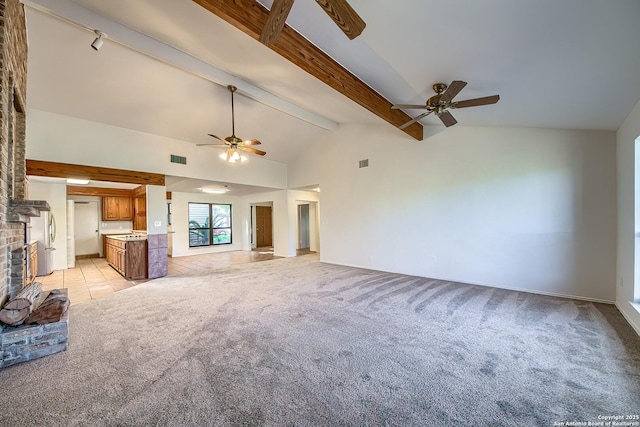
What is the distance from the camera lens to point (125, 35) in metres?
3.39

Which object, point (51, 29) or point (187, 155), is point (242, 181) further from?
point (51, 29)

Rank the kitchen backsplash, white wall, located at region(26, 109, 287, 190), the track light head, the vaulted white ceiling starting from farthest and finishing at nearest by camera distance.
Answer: the kitchen backsplash, white wall, located at region(26, 109, 287, 190), the track light head, the vaulted white ceiling

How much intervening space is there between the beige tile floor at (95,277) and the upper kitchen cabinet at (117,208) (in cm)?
143

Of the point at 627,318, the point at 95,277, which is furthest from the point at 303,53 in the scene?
the point at 95,277

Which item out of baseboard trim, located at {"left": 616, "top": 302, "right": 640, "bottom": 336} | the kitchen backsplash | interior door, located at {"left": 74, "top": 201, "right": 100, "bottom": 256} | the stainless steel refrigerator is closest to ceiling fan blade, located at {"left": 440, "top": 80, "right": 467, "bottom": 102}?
baseboard trim, located at {"left": 616, "top": 302, "right": 640, "bottom": 336}

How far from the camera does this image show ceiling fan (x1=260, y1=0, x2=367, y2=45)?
1715 millimetres

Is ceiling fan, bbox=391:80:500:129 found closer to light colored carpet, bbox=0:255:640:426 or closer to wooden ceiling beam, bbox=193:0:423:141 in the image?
wooden ceiling beam, bbox=193:0:423:141

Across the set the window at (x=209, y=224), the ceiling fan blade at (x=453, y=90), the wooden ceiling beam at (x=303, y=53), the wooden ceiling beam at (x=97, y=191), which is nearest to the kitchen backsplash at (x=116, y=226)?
the wooden ceiling beam at (x=97, y=191)

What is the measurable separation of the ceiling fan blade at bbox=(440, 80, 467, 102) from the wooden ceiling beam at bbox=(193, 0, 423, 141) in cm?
117

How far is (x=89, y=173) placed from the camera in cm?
496

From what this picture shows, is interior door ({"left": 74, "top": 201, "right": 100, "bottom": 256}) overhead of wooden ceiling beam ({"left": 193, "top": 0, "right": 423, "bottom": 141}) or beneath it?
beneath

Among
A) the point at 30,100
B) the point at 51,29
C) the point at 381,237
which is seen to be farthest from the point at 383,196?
the point at 30,100

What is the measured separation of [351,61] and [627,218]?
4.01 m

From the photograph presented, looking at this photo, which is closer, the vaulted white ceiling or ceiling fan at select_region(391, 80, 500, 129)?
the vaulted white ceiling
